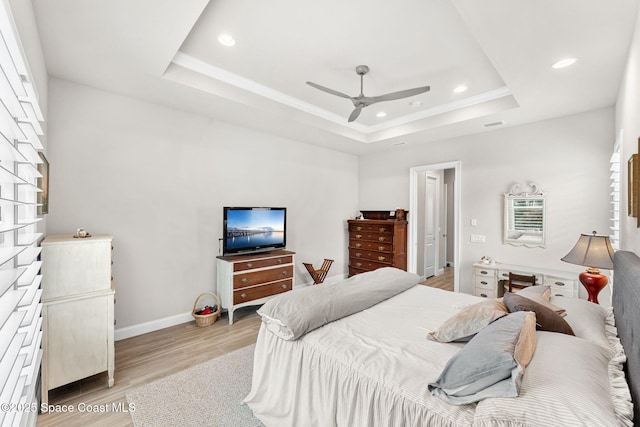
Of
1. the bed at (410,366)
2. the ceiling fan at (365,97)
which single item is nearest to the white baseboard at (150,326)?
the bed at (410,366)

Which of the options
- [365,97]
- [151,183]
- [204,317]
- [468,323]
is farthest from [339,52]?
[204,317]

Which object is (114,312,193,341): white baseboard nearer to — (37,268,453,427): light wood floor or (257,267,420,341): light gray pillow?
(37,268,453,427): light wood floor

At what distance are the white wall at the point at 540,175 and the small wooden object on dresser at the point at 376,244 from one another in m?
0.97

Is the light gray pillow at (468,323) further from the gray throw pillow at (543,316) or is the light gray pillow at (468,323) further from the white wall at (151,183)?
the white wall at (151,183)

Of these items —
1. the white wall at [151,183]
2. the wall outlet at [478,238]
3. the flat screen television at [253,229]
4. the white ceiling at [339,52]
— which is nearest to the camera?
the white ceiling at [339,52]

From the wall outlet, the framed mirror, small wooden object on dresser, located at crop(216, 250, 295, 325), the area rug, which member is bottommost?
the area rug

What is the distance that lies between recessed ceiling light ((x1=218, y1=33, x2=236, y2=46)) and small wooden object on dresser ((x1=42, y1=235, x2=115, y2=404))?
1.90 meters

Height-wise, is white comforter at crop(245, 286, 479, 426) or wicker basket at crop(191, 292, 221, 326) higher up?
white comforter at crop(245, 286, 479, 426)

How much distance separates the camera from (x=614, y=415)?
3.09ft

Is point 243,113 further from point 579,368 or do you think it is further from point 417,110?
point 579,368

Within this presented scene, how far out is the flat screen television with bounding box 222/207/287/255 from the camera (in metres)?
3.70

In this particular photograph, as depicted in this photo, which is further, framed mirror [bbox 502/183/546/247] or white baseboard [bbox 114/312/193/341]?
framed mirror [bbox 502/183/546/247]

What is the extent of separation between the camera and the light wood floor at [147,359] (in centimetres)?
200

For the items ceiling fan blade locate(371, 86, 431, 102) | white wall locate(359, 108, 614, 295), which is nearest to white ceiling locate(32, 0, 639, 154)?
white wall locate(359, 108, 614, 295)
